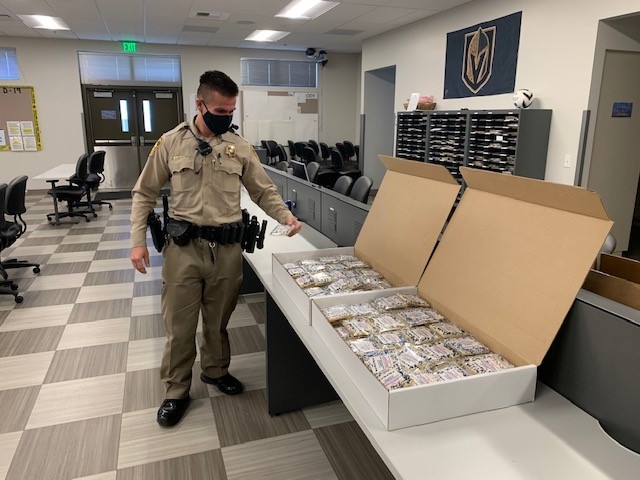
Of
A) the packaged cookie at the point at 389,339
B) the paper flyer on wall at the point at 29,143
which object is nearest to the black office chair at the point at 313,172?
the packaged cookie at the point at 389,339

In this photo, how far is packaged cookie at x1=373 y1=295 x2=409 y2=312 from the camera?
1588 millimetres

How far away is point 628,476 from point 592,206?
0.58 metres

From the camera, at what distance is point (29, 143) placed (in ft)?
29.0

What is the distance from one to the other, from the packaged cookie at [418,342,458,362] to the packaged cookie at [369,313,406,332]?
0.40 feet

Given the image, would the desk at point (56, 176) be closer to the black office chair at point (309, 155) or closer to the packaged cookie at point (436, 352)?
the black office chair at point (309, 155)

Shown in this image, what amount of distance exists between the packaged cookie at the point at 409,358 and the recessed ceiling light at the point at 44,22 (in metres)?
7.63

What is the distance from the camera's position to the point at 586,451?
105cm

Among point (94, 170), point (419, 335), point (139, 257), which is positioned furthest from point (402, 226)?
point (94, 170)

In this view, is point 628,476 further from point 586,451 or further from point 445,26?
point 445,26

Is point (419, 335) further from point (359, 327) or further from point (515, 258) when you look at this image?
point (515, 258)

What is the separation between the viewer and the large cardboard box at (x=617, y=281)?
1.22 metres

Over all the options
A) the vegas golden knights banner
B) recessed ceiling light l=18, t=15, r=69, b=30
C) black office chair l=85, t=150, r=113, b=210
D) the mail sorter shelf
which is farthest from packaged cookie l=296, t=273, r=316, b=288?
recessed ceiling light l=18, t=15, r=69, b=30

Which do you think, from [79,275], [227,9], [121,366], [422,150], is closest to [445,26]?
[422,150]

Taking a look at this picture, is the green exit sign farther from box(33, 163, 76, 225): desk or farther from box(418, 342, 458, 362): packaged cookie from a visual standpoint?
box(418, 342, 458, 362): packaged cookie
